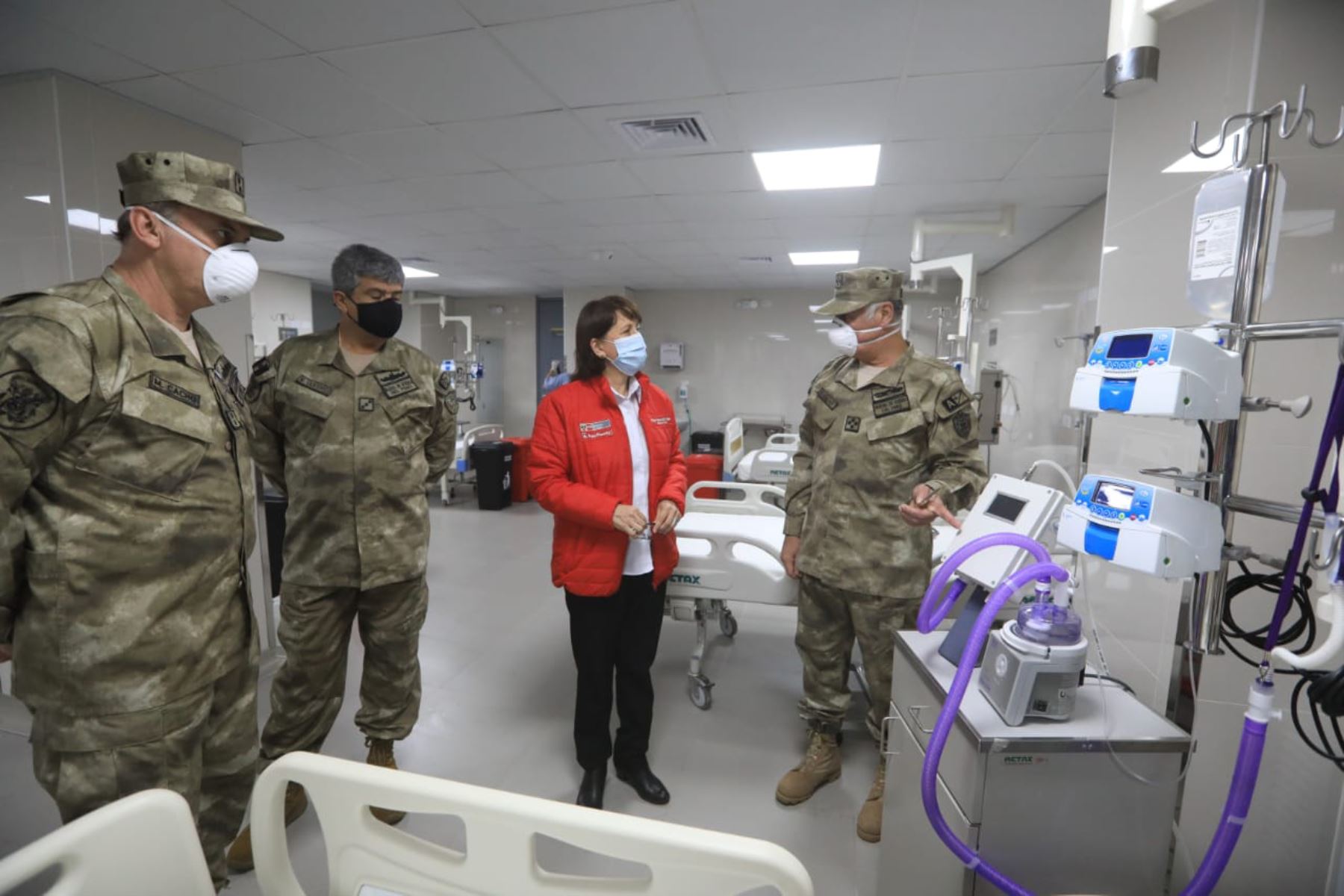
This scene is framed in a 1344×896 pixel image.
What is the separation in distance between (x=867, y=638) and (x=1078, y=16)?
6.78ft

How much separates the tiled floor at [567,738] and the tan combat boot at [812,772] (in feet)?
0.11

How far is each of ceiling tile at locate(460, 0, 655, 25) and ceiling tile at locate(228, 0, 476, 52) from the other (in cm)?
6

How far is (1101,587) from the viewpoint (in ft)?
6.20

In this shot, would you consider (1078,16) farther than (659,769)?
No

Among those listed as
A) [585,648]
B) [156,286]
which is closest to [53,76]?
[156,286]

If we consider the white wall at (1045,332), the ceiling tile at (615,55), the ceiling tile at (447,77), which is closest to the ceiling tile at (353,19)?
the ceiling tile at (447,77)

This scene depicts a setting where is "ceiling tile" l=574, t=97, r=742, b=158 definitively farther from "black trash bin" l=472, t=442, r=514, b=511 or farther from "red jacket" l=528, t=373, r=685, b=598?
"black trash bin" l=472, t=442, r=514, b=511

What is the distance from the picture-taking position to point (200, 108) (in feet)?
8.80

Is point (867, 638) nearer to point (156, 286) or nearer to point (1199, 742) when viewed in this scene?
point (1199, 742)

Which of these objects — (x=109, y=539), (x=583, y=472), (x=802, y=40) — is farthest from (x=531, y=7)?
(x=109, y=539)

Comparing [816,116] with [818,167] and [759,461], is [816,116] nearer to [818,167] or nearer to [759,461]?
[818,167]

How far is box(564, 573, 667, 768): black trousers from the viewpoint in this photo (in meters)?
1.93

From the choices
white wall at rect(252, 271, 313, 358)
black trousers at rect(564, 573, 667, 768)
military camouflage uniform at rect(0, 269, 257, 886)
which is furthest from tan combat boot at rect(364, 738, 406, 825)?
white wall at rect(252, 271, 313, 358)

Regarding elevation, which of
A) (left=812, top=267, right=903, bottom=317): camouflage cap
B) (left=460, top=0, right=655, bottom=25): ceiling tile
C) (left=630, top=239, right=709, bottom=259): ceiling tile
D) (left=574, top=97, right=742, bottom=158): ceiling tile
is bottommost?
(left=812, top=267, right=903, bottom=317): camouflage cap
